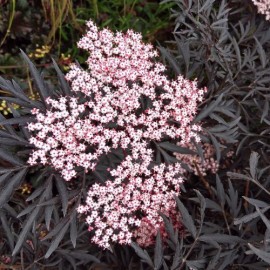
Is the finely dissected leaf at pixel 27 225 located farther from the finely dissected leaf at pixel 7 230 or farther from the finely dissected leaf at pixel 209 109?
the finely dissected leaf at pixel 209 109

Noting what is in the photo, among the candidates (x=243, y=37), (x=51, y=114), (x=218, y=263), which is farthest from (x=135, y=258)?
(x=243, y=37)

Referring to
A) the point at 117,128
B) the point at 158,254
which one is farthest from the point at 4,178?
the point at 158,254

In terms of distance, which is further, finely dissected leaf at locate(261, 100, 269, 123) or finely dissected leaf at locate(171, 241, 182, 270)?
finely dissected leaf at locate(261, 100, 269, 123)

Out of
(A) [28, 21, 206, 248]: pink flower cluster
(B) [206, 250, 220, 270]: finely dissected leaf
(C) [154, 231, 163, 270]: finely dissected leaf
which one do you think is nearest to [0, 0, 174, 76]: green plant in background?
(A) [28, 21, 206, 248]: pink flower cluster

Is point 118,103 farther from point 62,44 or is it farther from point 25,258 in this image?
point 62,44

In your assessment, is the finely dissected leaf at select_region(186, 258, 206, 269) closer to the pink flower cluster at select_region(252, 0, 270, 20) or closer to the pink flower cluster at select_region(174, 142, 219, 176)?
the pink flower cluster at select_region(174, 142, 219, 176)

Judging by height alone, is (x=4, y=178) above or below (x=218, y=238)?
below

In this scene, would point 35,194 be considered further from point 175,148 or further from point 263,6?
point 263,6
